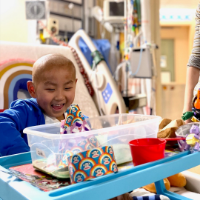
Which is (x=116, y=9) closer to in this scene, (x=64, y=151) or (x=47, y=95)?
(x=47, y=95)

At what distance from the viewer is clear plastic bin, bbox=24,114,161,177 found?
0.57 m

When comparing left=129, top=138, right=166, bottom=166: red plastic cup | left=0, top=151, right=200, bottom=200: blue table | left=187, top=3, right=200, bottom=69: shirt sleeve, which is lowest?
left=0, top=151, right=200, bottom=200: blue table

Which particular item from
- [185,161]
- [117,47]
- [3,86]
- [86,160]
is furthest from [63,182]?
[117,47]

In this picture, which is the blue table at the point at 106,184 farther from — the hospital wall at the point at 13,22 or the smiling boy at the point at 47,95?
the hospital wall at the point at 13,22

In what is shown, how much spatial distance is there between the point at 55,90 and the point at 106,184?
24.5 inches

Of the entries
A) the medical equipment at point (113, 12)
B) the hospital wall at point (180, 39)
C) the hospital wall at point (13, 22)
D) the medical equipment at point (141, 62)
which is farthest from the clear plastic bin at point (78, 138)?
the hospital wall at point (180, 39)

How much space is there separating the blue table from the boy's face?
19.7 inches

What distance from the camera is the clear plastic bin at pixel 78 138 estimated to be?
571 millimetres

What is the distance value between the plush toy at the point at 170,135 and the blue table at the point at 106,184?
0.18 metres

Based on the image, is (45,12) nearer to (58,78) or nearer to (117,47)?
(117,47)

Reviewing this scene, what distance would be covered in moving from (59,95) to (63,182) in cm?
54

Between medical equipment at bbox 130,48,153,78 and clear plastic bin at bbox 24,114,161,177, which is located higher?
medical equipment at bbox 130,48,153,78

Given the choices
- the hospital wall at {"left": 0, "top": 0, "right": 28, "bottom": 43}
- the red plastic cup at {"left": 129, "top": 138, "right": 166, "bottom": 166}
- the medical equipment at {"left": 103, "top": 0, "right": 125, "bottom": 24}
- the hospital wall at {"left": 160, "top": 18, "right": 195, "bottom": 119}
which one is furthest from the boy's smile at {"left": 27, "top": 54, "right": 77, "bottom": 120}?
the hospital wall at {"left": 160, "top": 18, "right": 195, "bottom": 119}

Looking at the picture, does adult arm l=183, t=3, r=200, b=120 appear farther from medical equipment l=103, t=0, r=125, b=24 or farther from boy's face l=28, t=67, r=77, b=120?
medical equipment l=103, t=0, r=125, b=24
